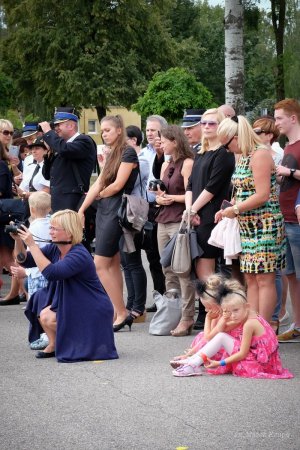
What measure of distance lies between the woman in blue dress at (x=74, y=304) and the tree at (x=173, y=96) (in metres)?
15.3

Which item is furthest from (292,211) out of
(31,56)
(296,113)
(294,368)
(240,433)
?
(31,56)

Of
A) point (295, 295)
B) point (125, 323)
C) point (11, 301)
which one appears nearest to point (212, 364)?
point (295, 295)

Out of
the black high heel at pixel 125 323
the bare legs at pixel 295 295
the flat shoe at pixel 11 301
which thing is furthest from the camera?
the flat shoe at pixel 11 301

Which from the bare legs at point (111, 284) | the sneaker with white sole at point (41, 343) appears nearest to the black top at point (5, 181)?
the bare legs at point (111, 284)

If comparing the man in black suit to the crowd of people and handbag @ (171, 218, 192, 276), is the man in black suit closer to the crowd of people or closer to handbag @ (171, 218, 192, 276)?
the crowd of people

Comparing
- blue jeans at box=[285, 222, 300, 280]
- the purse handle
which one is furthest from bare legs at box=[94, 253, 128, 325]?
blue jeans at box=[285, 222, 300, 280]

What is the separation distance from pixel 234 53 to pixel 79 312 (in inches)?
346

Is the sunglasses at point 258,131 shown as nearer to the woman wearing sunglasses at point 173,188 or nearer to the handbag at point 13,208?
the woman wearing sunglasses at point 173,188

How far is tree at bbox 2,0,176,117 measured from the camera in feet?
166

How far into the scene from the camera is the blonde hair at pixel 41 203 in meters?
11.2

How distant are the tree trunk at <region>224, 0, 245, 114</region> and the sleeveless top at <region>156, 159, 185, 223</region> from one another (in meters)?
6.27

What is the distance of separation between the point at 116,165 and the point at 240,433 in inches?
194

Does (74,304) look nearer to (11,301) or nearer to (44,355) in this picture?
(44,355)

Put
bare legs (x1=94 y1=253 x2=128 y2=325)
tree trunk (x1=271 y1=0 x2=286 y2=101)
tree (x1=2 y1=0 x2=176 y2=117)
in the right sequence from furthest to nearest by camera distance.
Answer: tree (x1=2 y1=0 x2=176 y2=117)
tree trunk (x1=271 y1=0 x2=286 y2=101)
bare legs (x1=94 y1=253 x2=128 y2=325)
